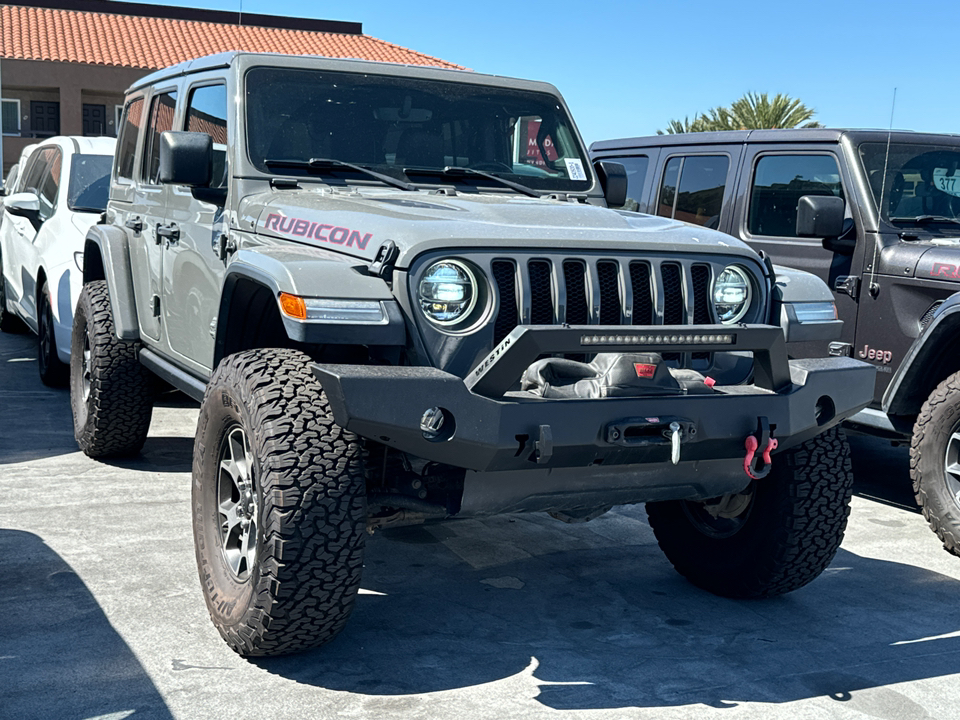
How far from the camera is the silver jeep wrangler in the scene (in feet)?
10.6

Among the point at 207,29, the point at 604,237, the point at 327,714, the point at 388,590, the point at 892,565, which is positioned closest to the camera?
the point at 327,714

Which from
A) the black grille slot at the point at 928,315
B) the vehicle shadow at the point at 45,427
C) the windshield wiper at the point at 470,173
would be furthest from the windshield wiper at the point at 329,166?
the black grille slot at the point at 928,315

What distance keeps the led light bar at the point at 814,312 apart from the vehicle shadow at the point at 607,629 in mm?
1131

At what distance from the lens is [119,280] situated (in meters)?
5.63

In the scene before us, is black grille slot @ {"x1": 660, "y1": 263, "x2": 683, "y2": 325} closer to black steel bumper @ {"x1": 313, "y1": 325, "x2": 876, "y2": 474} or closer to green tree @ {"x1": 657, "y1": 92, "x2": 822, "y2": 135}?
black steel bumper @ {"x1": 313, "y1": 325, "x2": 876, "y2": 474}

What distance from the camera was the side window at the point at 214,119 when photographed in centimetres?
454

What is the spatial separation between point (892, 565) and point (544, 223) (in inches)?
94.1

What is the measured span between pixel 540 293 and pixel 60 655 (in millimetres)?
1886

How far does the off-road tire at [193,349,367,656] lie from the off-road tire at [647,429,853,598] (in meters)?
1.59

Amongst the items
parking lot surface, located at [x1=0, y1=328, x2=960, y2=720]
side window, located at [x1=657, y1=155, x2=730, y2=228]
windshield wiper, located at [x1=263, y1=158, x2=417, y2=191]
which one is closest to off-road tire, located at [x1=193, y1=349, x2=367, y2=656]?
parking lot surface, located at [x1=0, y1=328, x2=960, y2=720]

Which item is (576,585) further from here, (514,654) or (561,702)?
(561,702)

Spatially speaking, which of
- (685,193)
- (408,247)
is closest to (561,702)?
(408,247)

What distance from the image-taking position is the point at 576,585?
4406 mm

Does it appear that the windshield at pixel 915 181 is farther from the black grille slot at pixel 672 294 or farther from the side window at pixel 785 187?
the black grille slot at pixel 672 294
